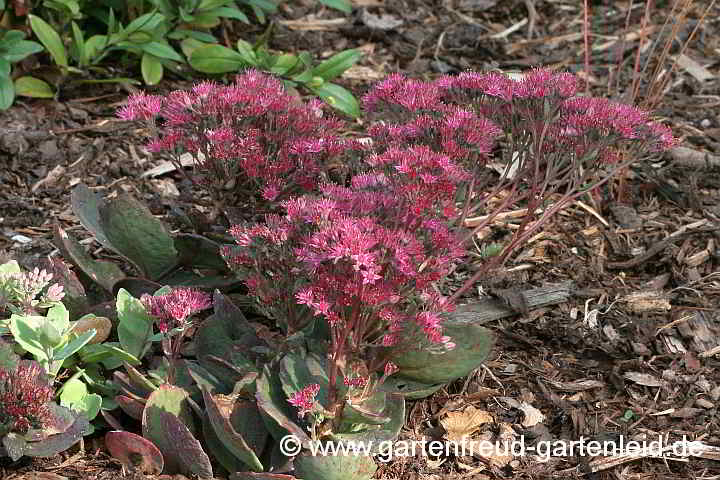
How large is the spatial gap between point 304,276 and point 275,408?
371 mm

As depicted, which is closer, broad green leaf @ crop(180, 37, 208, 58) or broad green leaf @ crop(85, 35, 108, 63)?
broad green leaf @ crop(85, 35, 108, 63)

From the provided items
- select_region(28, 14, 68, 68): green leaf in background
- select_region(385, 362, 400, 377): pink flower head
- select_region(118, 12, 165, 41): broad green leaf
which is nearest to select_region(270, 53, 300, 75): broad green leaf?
select_region(118, 12, 165, 41): broad green leaf

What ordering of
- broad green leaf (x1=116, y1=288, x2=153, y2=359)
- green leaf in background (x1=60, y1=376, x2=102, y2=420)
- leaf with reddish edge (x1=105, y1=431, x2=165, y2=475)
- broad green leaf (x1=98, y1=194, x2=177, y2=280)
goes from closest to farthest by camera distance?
leaf with reddish edge (x1=105, y1=431, x2=165, y2=475) < green leaf in background (x1=60, y1=376, x2=102, y2=420) < broad green leaf (x1=116, y1=288, x2=153, y2=359) < broad green leaf (x1=98, y1=194, x2=177, y2=280)

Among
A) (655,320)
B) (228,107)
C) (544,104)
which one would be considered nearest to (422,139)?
(544,104)

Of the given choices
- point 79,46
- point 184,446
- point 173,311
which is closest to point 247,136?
point 173,311

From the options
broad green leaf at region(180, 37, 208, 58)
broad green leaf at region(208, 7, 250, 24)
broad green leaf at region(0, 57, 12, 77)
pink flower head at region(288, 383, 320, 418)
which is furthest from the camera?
broad green leaf at region(180, 37, 208, 58)

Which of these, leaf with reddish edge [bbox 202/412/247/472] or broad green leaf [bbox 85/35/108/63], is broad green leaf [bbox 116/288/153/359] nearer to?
leaf with reddish edge [bbox 202/412/247/472]

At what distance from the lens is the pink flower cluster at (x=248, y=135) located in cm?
268

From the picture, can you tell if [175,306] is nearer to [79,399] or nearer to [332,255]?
[79,399]

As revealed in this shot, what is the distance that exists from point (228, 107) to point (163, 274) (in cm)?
69

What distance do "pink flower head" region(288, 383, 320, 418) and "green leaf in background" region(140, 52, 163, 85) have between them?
2290 millimetres

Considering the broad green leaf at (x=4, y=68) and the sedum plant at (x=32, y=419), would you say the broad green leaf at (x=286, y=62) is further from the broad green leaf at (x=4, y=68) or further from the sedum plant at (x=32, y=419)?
the sedum plant at (x=32, y=419)

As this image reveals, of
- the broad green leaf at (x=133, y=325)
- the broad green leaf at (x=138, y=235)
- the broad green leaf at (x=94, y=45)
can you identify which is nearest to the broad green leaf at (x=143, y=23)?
the broad green leaf at (x=94, y=45)

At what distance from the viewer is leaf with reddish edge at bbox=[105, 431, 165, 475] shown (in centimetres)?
238
